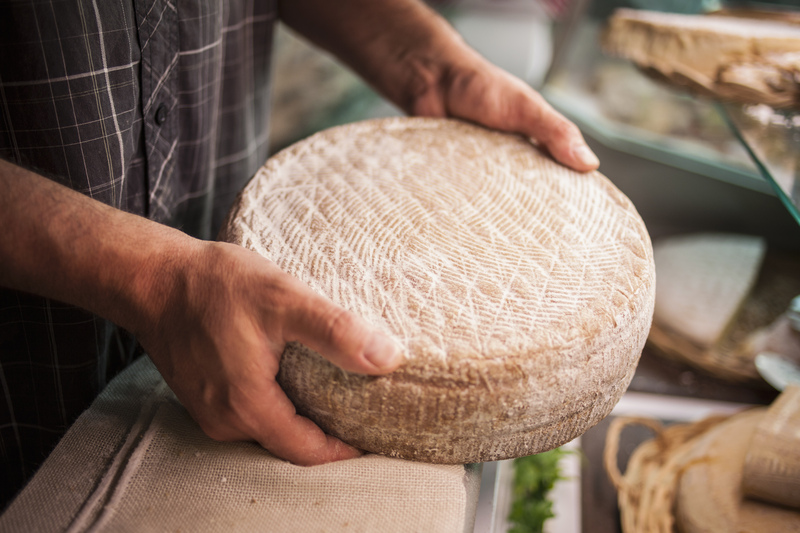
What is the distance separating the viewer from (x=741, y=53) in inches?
57.9

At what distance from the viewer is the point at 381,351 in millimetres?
671

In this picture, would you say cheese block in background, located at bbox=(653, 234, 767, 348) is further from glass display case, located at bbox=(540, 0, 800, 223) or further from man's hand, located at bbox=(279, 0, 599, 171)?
man's hand, located at bbox=(279, 0, 599, 171)

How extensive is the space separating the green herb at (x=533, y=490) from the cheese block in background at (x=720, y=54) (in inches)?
40.7

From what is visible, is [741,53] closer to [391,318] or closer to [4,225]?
[391,318]

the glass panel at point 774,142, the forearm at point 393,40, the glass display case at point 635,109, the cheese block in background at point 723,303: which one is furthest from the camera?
the glass display case at point 635,109

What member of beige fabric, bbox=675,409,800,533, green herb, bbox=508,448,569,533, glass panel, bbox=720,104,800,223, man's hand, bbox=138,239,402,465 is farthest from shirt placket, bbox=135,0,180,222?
beige fabric, bbox=675,409,800,533

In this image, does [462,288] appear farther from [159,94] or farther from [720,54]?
[720,54]

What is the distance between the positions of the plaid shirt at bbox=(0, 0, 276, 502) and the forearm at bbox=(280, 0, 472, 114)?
231 millimetres

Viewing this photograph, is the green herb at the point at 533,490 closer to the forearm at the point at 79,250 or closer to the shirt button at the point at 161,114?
the forearm at the point at 79,250

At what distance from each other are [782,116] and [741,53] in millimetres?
204

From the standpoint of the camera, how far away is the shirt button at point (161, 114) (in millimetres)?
1053

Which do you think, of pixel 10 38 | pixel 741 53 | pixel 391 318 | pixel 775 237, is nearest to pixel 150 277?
pixel 391 318

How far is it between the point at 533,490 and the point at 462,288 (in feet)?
2.89

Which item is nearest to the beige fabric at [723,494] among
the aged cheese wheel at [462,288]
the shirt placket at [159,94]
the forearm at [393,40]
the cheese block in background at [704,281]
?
the aged cheese wheel at [462,288]
